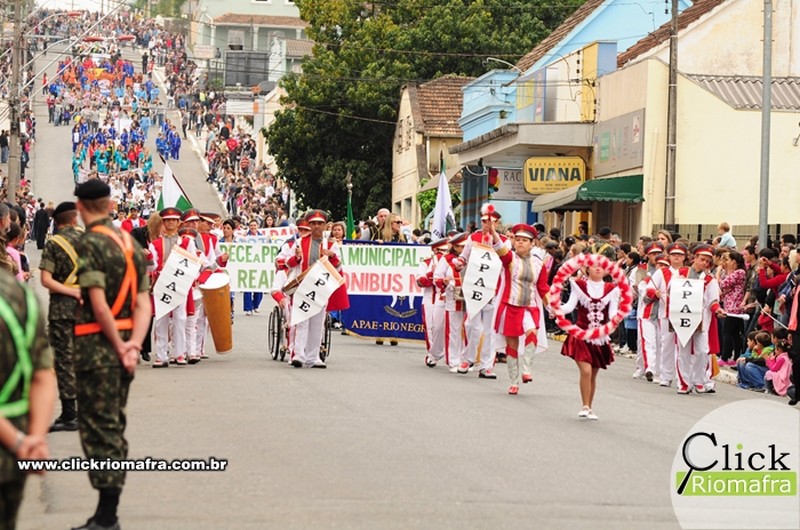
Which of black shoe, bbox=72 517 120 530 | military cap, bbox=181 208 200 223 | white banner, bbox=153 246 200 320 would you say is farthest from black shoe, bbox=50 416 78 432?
military cap, bbox=181 208 200 223

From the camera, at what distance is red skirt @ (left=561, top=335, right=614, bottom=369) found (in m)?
15.5

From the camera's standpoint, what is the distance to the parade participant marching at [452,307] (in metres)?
21.2

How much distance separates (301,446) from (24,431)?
6.69m

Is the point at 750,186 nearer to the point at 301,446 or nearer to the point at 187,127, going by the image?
the point at 301,446

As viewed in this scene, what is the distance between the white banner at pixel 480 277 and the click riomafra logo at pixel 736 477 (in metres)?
9.34

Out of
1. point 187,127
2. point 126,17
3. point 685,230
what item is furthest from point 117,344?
point 126,17

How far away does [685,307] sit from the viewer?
20.2 m

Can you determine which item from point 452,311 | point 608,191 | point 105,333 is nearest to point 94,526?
point 105,333

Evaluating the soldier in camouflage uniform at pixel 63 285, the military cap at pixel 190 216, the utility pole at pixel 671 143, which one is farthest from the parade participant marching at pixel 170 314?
the utility pole at pixel 671 143

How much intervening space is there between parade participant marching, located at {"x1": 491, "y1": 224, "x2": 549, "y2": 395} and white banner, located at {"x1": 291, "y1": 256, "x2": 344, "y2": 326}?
2.93 meters

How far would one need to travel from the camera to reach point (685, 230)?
113 feet

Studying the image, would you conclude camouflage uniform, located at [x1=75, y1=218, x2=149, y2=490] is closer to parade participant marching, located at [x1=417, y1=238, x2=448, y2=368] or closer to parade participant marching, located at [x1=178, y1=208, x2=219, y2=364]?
parade participant marching, located at [x1=178, y1=208, x2=219, y2=364]

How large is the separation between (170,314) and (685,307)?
6.27 m

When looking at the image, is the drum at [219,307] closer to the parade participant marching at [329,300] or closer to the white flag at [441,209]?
the parade participant marching at [329,300]
